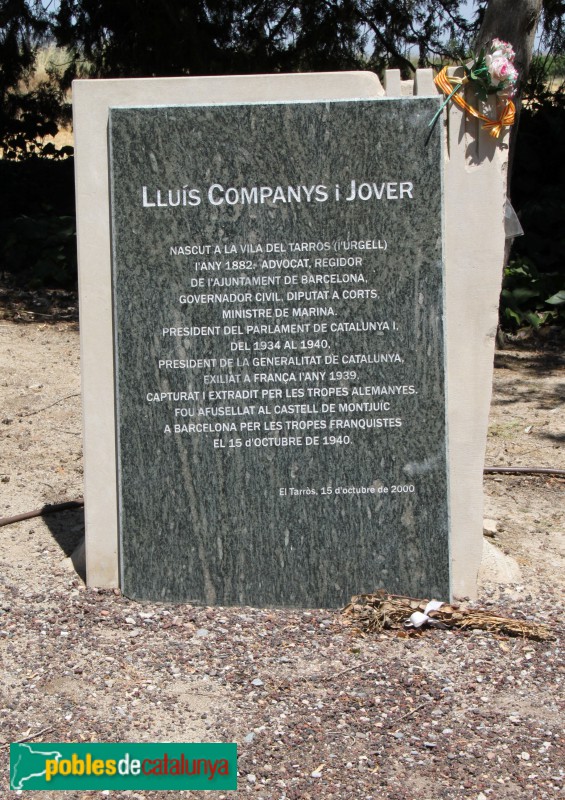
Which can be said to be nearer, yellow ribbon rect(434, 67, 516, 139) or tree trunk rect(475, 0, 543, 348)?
yellow ribbon rect(434, 67, 516, 139)

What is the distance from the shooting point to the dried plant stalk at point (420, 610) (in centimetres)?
337

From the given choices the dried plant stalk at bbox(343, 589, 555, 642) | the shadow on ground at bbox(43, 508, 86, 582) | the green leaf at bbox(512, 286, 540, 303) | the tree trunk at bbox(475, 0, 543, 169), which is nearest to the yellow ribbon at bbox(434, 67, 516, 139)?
the dried plant stalk at bbox(343, 589, 555, 642)

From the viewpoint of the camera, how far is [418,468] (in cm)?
345

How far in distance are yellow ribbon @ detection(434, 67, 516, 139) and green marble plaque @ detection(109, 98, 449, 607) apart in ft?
0.25

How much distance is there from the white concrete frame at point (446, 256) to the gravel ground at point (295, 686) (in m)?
0.37

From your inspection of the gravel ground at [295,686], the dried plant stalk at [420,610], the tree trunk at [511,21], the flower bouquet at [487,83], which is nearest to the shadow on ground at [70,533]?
the gravel ground at [295,686]

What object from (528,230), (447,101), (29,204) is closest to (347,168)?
(447,101)

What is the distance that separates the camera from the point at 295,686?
3047mm

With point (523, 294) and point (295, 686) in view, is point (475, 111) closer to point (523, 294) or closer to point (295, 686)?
point (295, 686)

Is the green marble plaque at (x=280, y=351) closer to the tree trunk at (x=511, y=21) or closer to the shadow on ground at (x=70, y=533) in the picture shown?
the shadow on ground at (x=70, y=533)

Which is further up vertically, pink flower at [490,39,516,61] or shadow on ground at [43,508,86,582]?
pink flower at [490,39,516,61]

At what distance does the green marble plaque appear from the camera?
335 cm

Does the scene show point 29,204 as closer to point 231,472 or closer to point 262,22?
point 262,22

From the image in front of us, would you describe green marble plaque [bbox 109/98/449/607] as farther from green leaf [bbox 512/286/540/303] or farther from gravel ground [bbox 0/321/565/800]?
green leaf [bbox 512/286/540/303]
